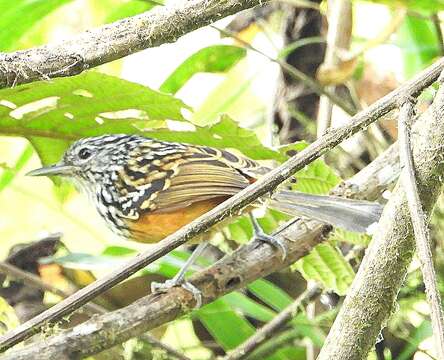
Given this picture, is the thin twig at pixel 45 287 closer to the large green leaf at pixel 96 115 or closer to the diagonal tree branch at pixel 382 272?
the large green leaf at pixel 96 115

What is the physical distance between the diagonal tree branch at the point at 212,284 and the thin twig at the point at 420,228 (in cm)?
91

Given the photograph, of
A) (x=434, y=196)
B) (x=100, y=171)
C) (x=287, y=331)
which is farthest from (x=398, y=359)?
(x=434, y=196)

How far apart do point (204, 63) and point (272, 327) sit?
91 cm

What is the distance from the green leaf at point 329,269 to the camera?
2670 millimetres

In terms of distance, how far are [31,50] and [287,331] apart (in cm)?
190

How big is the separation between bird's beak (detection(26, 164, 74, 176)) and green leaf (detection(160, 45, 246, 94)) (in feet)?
1.34

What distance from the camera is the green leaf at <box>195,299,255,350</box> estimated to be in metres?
2.87

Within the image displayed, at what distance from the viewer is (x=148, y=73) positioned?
4215 millimetres

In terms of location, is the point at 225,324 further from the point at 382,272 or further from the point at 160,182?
the point at 382,272

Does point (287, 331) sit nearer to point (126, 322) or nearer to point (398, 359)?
point (398, 359)

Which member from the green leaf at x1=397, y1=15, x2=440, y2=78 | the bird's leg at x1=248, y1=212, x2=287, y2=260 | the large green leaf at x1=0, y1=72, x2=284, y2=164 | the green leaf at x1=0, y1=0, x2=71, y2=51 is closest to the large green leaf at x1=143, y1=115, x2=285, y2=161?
the large green leaf at x1=0, y1=72, x2=284, y2=164

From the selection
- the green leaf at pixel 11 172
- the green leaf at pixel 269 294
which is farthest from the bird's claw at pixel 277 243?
the green leaf at pixel 11 172

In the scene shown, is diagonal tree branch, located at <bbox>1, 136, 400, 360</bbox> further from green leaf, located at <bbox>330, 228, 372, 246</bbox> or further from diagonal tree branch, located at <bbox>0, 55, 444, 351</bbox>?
diagonal tree branch, located at <bbox>0, 55, 444, 351</bbox>

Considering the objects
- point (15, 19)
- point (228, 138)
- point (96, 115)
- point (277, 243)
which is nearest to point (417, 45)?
point (228, 138)
